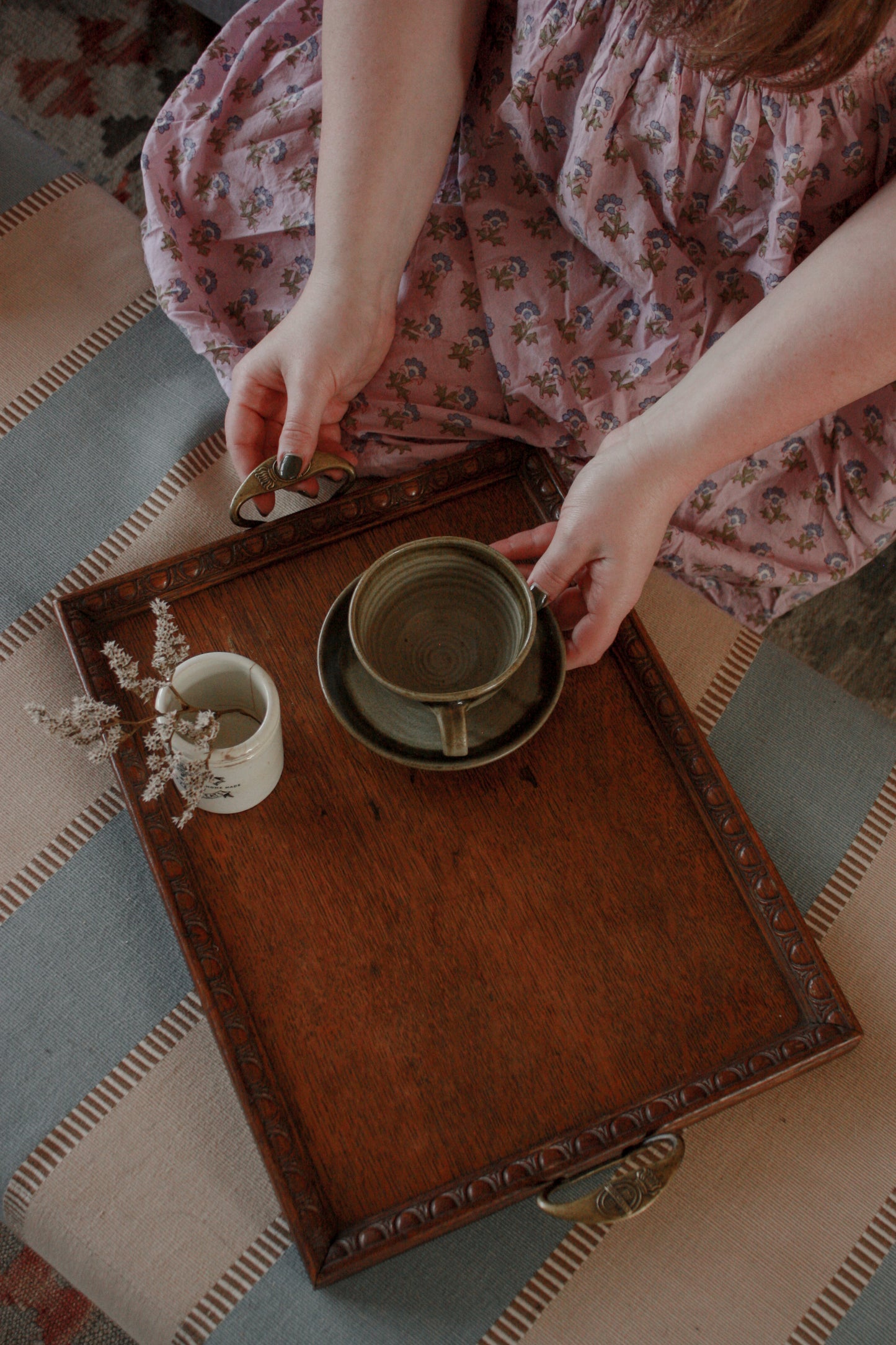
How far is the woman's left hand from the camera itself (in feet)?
2.35

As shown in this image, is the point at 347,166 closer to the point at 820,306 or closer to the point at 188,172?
the point at 188,172

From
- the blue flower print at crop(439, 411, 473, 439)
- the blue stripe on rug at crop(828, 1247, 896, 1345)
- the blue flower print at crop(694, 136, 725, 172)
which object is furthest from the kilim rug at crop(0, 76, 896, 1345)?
the blue flower print at crop(694, 136, 725, 172)

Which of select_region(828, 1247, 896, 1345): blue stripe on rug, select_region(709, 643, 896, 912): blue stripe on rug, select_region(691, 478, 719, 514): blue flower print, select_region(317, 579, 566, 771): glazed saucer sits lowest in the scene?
select_region(828, 1247, 896, 1345): blue stripe on rug

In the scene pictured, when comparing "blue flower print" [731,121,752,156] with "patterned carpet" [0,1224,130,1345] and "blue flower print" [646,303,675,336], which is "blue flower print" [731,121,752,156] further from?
"patterned carpet" [0,1224,130,1345]

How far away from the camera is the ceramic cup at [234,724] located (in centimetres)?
61

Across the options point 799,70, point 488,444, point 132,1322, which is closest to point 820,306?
point 799,70

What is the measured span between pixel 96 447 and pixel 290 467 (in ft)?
0.70

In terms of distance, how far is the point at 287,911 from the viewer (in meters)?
0.67

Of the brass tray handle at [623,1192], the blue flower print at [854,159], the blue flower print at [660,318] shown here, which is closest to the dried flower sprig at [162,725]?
the brass tray handle at [623,1192]

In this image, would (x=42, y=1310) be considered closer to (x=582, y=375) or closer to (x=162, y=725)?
(x=162, y=725)

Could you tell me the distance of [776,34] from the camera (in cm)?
62

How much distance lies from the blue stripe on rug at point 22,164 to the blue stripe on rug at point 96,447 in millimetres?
182

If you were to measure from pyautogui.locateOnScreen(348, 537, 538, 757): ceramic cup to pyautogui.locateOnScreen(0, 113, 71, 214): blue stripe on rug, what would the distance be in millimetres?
595

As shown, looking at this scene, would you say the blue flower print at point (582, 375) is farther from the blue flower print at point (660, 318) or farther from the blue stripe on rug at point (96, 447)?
the blue stripe on rug at point (96, 447)
